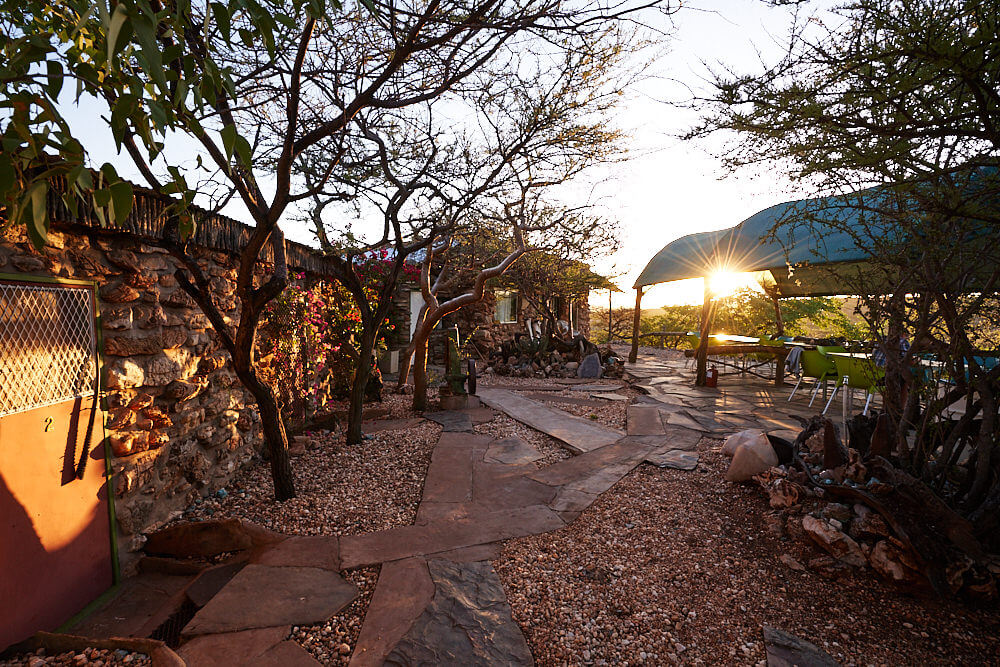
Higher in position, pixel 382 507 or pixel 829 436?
pixel 829 436

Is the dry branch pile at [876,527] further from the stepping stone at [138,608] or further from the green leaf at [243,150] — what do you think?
the stepping stone at [138,608]

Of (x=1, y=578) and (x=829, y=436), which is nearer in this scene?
(x=1, y=578)

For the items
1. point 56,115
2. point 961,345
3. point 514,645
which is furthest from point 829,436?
point 56,115

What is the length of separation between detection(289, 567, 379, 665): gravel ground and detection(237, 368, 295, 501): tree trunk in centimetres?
127

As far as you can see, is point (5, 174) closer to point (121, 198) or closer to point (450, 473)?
point (121, 198)

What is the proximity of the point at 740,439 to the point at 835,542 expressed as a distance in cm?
144

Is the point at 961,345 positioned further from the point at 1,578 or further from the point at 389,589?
the point at 1,578

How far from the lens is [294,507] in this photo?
3025 millimetres

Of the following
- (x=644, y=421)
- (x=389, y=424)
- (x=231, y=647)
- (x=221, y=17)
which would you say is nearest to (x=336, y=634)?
(x=231, y=647)

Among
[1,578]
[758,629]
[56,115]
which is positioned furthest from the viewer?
[758,629]

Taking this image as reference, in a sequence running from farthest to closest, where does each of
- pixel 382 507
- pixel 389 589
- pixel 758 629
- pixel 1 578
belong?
1. pixel 382 507
2. pixel 389 589
3. pixel 758 629
4. pixel 1 578

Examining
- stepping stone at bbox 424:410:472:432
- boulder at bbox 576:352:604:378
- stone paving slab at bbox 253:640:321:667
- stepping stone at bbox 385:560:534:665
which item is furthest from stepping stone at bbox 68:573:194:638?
boulder at bbox 576:352:604:378

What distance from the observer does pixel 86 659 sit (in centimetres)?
167

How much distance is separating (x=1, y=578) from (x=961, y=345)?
452 centimetres
